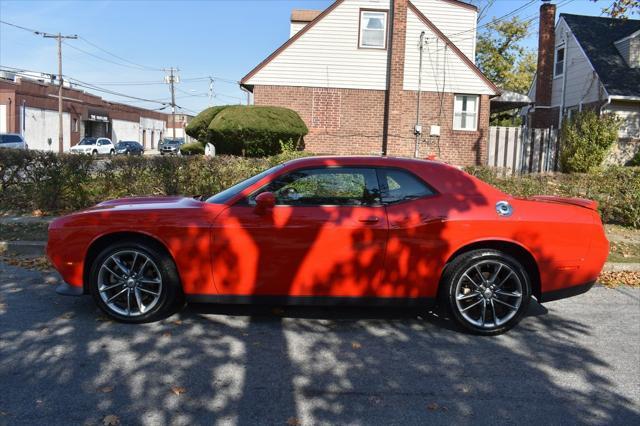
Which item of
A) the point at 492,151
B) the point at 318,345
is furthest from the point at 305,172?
the point at 492,151

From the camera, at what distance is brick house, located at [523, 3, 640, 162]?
2225 centimetres

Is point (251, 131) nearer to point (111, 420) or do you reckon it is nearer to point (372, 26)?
point (372, 26)

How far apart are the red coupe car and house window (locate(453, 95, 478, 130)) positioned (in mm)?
16893

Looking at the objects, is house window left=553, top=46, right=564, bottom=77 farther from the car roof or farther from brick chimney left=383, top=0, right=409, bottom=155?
the car roof

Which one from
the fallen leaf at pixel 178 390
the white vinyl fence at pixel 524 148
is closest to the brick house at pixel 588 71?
the white vinyl fence at pixel 524 148

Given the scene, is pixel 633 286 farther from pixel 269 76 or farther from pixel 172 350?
pixel 269 76

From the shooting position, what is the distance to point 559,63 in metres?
27.2

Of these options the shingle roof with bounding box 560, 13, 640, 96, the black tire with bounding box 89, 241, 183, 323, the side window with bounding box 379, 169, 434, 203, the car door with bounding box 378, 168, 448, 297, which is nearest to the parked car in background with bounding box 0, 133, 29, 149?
the shingle roof with bounding box 560, 13, 640, 96

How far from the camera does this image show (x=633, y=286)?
713cm

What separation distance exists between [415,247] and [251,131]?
486 inches

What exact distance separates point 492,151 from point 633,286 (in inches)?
623

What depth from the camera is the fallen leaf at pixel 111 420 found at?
131 inches

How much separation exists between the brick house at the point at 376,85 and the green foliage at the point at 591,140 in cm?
350

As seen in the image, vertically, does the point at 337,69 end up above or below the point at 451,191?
above
